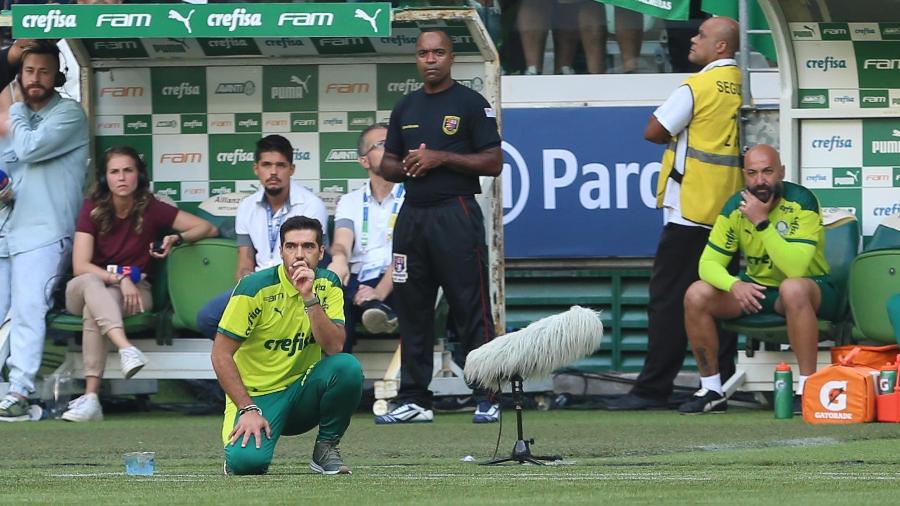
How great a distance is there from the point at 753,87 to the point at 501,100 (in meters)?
1.71

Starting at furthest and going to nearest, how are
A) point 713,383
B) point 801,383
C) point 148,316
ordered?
point 148,316, point 713,383, point 801,383

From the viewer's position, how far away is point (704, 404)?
36.6 ft

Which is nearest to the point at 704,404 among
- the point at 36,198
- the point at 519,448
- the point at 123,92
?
the point at 519,448

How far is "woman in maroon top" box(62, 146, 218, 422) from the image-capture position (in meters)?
11.4

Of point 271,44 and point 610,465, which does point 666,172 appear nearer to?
point 271,44

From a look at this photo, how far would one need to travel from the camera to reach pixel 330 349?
7.84 m

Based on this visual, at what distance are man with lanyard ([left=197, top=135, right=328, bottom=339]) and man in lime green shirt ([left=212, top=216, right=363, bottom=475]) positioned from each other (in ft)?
11.0

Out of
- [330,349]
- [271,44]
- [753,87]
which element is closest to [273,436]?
[330,349]

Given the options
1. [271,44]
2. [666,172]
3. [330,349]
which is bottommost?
[330,349]

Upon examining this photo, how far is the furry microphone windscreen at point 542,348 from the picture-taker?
305 inches

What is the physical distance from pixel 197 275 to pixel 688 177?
3.08 meters

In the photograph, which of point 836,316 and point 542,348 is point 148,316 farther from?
point 542,348

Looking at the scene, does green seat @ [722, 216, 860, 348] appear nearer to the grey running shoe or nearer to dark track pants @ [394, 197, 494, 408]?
dark track pants @ [394, 197, 494, 408]

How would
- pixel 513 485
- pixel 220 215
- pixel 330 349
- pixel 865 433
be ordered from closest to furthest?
1. pixel 513 485
2. pixel 330 349
3. pixel 865 433
4. pixel 220 215
